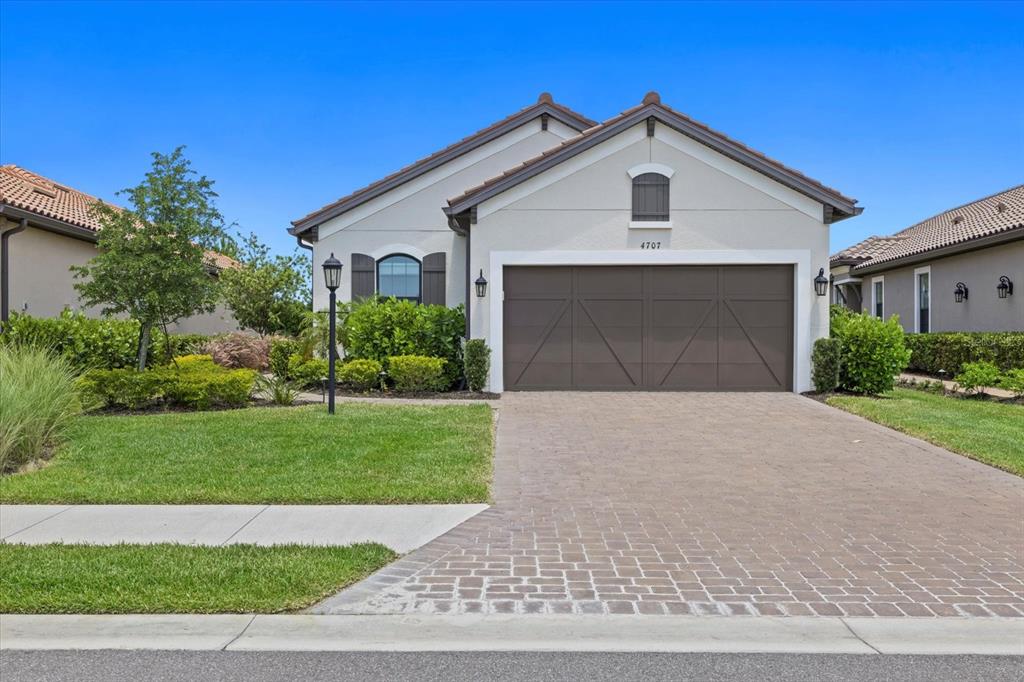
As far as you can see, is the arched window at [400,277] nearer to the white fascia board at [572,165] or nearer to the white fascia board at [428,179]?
the white fascia board at [428,179]

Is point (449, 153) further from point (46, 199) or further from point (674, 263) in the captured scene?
point (46, 199)

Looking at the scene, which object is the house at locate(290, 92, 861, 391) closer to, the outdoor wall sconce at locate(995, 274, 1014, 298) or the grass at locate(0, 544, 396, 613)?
the outdoor wall sconce at locate(995, 274, 1014, 298)

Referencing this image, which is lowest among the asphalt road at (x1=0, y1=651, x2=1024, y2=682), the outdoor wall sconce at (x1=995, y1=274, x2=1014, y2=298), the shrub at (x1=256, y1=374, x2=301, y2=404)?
the asphalt road at (x1=0, y1=651, x2=1024, y2=682)

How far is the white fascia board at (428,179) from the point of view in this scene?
61.8 ft

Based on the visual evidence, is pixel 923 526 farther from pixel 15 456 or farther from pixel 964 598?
pixel 15 456

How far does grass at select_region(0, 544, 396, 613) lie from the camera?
4598 mm

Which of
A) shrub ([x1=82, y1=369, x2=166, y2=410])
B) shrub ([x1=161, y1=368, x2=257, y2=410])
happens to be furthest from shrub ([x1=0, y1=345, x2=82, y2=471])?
shrub ([x1=161, y1=368, x2=257, y2=410])

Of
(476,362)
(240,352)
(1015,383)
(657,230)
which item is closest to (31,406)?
(476,362)

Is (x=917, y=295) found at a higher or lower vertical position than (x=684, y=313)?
higher

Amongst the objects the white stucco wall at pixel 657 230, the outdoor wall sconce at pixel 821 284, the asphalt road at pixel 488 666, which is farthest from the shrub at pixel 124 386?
the outdoor wall sconce at pixel 821 284

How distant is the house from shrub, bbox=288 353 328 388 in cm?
345

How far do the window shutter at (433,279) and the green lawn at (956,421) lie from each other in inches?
381

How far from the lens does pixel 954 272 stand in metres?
21.4

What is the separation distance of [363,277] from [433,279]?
181 cm
